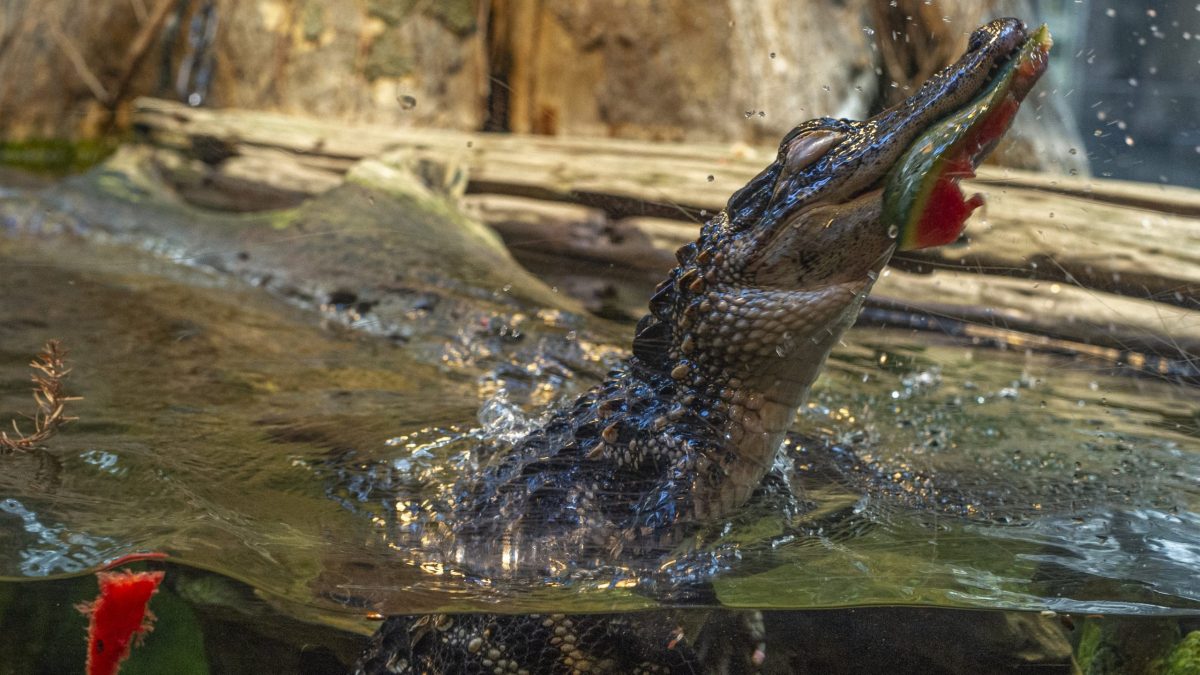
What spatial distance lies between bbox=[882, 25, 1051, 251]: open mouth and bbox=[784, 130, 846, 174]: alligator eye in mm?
168

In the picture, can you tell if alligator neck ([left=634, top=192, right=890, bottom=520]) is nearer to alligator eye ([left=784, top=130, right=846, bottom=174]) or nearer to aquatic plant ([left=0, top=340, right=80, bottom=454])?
alligator eye ([left=784, top=130, right=846, bottom=174])

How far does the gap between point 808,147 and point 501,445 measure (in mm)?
1090

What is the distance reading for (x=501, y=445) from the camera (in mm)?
2732

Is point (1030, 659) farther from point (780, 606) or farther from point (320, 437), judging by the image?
point (320, 437)

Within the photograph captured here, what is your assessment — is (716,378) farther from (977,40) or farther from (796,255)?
(977,40)

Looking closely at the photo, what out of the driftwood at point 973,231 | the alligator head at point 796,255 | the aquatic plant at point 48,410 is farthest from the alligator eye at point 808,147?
the aquatic plant at point 48,410

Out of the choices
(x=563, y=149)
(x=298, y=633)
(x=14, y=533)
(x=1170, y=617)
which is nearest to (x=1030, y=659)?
(x=1170, y=617)

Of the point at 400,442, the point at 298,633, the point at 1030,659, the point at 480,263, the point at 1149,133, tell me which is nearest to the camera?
the point at 1030,659

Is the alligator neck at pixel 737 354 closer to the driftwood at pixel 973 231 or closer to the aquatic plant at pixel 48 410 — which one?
the driftwood at pixel 973 231

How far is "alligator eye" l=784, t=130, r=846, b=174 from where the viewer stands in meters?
2.17

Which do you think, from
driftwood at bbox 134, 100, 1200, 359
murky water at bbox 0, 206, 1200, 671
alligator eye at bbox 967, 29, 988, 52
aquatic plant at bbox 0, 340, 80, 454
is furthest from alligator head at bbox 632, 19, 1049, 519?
aquatic plant at bbox 0, 340, 80, 454

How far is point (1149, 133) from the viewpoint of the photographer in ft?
11.4

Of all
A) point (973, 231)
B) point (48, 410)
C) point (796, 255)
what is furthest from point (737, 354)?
point (973, 231)

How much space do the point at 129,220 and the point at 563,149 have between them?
2.19 m
